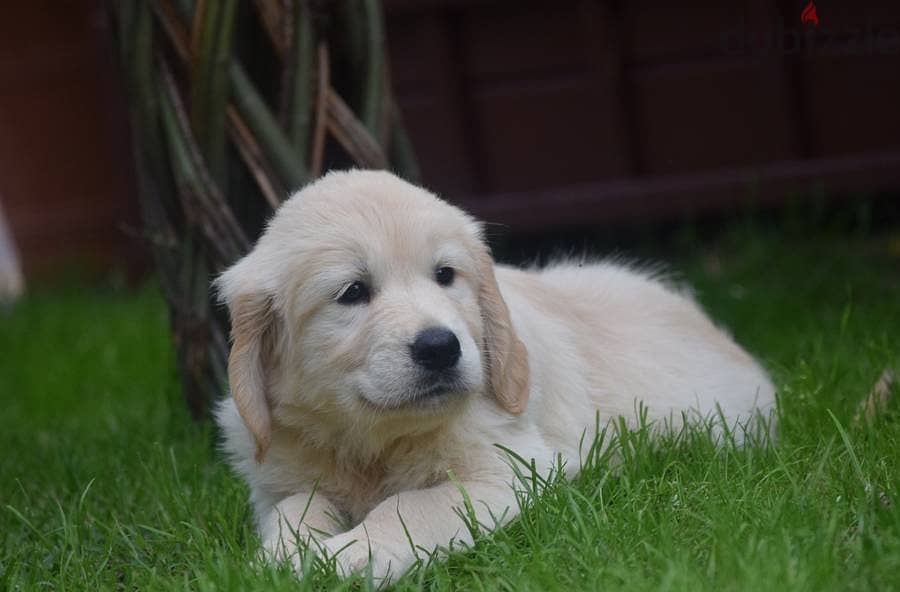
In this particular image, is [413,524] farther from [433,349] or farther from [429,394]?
[433,349]

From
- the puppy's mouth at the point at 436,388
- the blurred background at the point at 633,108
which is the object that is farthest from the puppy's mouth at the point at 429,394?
the blurred background at the point at 633,108

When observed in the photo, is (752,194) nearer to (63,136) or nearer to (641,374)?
(641,374)

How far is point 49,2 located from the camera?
9.09m

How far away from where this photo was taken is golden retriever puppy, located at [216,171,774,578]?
3.14 metres

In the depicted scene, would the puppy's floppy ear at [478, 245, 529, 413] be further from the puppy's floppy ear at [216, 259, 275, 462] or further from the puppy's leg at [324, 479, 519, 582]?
the puppy's floppy ear at [216, 259, 275, 462]

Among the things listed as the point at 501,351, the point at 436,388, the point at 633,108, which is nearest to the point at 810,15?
the point at 633,108

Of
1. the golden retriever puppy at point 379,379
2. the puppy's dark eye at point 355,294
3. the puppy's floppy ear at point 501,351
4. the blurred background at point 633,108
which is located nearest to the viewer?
the golden retriever puppy at point 379,379

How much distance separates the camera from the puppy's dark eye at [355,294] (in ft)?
10.8

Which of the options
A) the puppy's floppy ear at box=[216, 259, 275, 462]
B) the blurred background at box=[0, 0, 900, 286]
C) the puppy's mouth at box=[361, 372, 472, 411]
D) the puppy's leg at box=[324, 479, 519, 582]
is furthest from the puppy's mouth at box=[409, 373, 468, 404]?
the blurred background at box=[0, 0, 900, 286]

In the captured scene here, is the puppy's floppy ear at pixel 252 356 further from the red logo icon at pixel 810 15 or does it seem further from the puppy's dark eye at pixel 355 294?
the red logo icon at pixel 810 15

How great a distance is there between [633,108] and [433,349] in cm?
506

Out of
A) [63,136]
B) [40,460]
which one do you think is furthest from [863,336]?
[63,136]

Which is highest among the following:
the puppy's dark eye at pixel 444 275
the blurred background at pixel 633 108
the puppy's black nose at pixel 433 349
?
the puppy's dark eye at pixel 444 275

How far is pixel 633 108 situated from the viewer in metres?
7.87
